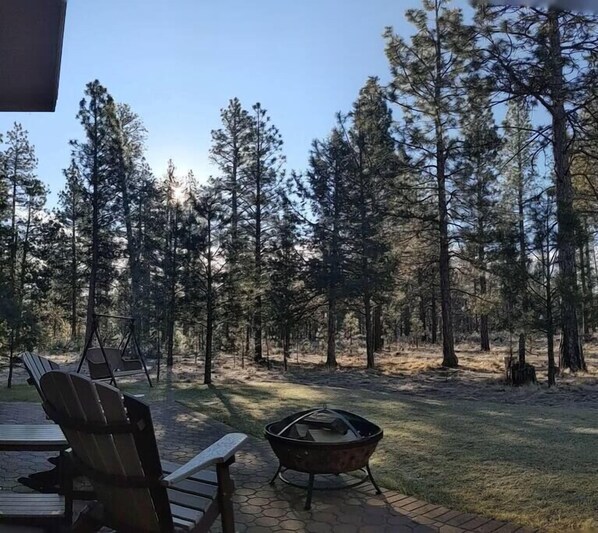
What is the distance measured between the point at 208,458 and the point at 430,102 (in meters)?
14.3

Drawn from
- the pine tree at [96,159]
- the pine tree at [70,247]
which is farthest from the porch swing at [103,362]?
the pine tree at [70,247]

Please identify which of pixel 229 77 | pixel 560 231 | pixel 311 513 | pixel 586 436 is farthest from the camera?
pixel 560 231

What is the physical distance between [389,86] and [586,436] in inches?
487

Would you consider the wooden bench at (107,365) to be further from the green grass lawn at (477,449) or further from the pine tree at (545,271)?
the pine tree at (545,271)

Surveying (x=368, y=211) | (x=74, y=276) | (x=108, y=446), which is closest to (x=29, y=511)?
→ (x=108, y=446)

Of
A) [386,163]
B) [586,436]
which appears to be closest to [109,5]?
[586,436]

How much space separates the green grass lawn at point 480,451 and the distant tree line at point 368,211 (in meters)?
3.41

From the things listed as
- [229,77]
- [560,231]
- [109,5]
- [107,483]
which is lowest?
[107,483]

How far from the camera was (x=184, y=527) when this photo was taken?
1.69 metres

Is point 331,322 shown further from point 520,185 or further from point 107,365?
point 107,365

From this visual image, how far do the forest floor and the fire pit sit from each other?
51 centimetres

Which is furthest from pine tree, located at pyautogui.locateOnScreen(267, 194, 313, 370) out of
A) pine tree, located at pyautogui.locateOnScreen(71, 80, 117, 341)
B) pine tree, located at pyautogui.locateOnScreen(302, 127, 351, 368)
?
pine tree, located at pyautogui.locateOnScreen(71, 80, 117, 341)

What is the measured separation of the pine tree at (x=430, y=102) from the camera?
14.3 metres

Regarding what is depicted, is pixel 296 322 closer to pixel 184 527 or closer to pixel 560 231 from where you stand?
pixel 560 231
